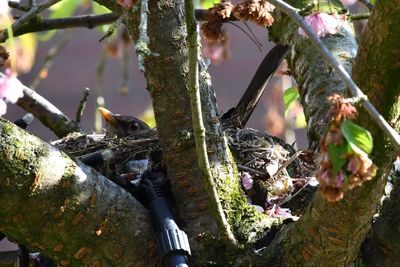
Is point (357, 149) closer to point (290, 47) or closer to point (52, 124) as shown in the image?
point (290, 47)

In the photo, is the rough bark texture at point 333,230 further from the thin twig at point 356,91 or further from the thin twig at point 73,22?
the thin twig at point 73,22

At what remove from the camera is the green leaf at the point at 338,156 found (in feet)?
4.91

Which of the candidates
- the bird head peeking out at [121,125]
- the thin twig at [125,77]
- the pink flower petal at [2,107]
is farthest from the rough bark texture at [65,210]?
the bird head peeking out at [121,125]

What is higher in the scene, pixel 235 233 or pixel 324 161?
pixel 235 233

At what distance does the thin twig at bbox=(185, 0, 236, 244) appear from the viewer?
1.85 meters

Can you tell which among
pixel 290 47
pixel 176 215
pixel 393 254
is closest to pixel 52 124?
pixel 290 47

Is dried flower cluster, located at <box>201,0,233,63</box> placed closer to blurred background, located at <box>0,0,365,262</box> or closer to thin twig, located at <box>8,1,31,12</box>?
thin twig, located at <box>8,1,31,12</box>

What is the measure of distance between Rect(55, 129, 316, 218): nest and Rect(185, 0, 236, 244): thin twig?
45 cm

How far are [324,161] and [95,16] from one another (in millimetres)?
2170

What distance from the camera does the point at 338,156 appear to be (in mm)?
1503

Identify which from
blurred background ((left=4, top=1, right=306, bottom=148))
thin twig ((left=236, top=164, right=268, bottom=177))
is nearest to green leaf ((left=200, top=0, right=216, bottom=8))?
thin twig ((left=236, top=164, right=268, bottom=177))

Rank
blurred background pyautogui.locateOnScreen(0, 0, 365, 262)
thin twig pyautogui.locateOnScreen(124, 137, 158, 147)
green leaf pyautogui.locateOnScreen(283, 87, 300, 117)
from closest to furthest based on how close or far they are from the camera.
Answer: thin twig pyautogui.locateOnScreen(124, 137, 158, 147) → green leaf pyautogui.locateOnScreen(283, 87, 300, 117) → blurred background pyautogui.locateOnScreen(0, 0, 365, 262)

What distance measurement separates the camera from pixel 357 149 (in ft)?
4.88

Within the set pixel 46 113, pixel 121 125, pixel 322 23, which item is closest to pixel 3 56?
pixel 322 23
